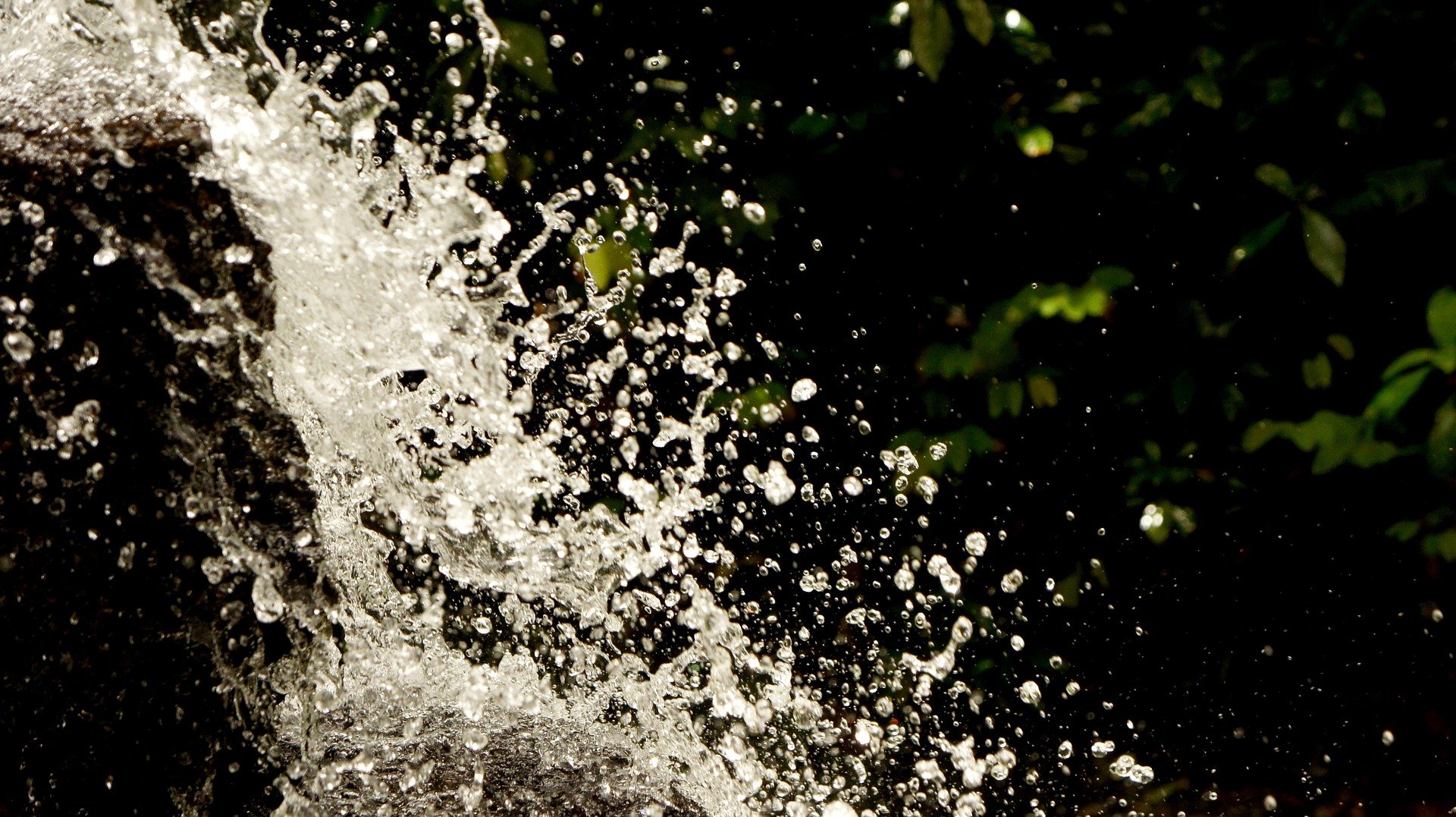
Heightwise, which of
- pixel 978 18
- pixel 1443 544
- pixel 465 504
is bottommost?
pixel 465 504

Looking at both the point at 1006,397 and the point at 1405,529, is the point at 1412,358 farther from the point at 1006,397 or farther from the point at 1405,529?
the point at 1006,397

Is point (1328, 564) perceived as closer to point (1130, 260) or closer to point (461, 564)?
point (1130, 260)

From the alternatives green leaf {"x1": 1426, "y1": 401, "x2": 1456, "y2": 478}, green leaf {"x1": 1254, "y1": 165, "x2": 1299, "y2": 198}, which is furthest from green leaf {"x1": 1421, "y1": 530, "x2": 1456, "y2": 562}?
green leaf {"x1": 1254, "y1": 165, "x2": 1299, "y2": 198}

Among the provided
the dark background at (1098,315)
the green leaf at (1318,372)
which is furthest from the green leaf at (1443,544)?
the green leaf at (1318,372)

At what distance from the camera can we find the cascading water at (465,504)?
155 cm

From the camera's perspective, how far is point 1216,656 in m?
3.05

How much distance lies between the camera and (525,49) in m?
2.28

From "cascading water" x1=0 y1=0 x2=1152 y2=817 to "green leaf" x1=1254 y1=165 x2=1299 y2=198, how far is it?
42.9 inches

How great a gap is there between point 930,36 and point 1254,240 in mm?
847

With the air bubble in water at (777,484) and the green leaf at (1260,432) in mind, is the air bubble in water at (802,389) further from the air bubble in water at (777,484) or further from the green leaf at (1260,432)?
the green leaf at (1260,432)

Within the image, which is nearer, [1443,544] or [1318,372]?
[1443,544]

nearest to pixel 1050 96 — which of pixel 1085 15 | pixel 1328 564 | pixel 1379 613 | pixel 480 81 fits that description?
pixel 1085 15

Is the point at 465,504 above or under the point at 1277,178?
under

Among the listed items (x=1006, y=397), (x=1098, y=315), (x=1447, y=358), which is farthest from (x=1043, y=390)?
(x=1447, y=358)
